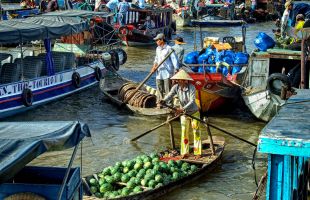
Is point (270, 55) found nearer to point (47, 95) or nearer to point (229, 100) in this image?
point (229, 100)

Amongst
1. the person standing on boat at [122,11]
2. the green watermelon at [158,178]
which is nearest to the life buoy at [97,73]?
the person standing on boat at [122,11]

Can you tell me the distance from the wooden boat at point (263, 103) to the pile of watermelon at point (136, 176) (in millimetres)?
4088

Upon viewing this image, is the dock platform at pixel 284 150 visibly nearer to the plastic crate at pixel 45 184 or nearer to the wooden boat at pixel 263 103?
the plastic crate at pixel 45 184

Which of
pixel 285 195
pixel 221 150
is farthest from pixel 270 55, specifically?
pixel 285 195

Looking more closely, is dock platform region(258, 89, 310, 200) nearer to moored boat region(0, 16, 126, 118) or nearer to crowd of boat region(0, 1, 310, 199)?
crowd of boat region(0, 1, 310, 199)

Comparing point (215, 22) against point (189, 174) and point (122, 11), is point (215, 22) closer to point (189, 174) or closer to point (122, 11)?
point (122, 11)

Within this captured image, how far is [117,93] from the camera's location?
52.2 ft

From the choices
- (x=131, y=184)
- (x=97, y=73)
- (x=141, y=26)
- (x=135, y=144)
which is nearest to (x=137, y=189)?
(x=131, y=184)

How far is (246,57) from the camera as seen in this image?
1566 cm

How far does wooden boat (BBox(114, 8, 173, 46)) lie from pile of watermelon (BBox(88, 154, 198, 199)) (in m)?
16.3

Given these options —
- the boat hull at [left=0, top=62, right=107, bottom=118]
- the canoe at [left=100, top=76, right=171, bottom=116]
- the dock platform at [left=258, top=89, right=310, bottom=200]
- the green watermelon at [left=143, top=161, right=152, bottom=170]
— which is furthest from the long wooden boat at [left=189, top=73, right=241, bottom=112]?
the dock platform at [left=258, top=89, right=310, bottom=200]

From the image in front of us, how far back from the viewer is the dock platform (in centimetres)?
501

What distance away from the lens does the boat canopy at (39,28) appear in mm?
13875

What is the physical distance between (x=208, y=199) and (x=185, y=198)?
405 millimetres
